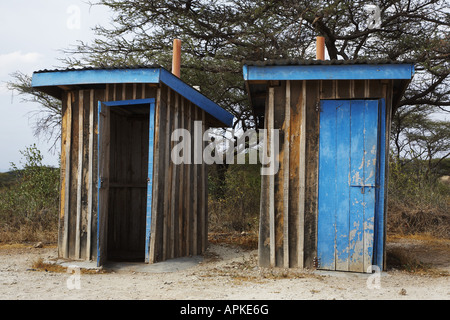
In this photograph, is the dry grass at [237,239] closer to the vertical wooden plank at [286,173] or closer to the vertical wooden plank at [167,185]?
the vertical wooden plank at [167,185]

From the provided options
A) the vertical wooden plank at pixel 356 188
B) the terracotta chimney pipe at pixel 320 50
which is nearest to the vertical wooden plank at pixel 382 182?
the vertical wooden plank at pixel 356 188

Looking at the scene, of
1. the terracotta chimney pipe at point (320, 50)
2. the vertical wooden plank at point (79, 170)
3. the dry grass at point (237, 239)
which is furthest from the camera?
the dry grass at point (237, 239)

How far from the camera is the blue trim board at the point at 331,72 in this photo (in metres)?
5.96

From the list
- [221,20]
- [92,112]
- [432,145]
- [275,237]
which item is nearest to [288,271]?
[275,237]

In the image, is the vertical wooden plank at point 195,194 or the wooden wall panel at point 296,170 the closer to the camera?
the wooden wall panel at point 296,170

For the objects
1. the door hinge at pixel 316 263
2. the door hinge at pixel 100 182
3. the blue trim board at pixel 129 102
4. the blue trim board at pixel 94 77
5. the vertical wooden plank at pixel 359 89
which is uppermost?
the blue trim board at pixel 94 77

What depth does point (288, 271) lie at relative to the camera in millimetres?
6125

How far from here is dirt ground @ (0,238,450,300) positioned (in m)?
4.86

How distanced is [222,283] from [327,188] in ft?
6.64

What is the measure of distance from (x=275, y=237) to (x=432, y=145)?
620 inches

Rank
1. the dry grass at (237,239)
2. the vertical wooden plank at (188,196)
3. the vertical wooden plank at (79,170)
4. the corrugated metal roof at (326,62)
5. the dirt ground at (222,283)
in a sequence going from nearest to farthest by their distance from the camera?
the dirt ground at (222,283)
the corrugated metal roof at (326,62)
the vertical wooden plank at (79,170)
the vertical wooden plank at (188,196)
the dry grass at (237,239)

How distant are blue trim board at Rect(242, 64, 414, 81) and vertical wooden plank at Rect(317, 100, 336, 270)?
45 centimetres

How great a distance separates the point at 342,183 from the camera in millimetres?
6234

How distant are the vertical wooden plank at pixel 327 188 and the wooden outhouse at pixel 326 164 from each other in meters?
0.01
